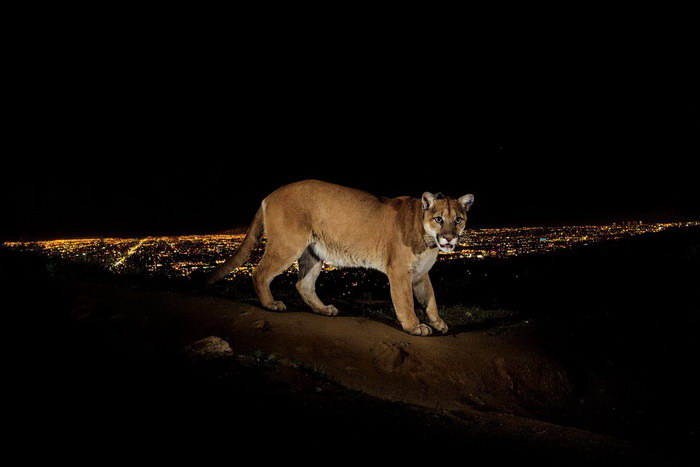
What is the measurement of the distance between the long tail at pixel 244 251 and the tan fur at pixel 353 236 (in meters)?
0.01

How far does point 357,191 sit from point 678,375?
617 cm

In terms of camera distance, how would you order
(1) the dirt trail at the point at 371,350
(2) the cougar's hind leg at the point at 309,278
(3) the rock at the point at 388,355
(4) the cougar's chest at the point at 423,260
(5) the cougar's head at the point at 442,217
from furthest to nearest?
1. (2) the cougar's hind leg at the point at 309,278
2. (4) the cougar's chest at the point at 423,260
3. (5) the cougar's head at the point at 442,217
4. (3) the rock at the point at 388,355
5. (1) the dirt trail at the point at 371,350

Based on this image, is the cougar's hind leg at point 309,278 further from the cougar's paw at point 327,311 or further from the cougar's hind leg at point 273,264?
the cougar's hind leg at point 273,264

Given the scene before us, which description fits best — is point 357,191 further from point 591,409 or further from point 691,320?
point 691,320

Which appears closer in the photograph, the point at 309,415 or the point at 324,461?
the point at 324,461

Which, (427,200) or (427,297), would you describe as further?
(427,297)

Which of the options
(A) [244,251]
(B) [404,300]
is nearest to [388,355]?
(B) [404,300]

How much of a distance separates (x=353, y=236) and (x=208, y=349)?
4152 mm

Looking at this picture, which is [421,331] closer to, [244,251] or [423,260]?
[423,260]

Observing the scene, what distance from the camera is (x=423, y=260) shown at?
9.23m

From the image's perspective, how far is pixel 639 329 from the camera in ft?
32.9

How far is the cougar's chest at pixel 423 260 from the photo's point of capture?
361 inches

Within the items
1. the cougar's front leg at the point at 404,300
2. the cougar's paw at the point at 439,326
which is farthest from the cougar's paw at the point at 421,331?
the cougar's paw at the point at 439,326

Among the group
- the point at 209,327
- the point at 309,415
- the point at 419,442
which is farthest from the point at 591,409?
the point at 209,327
